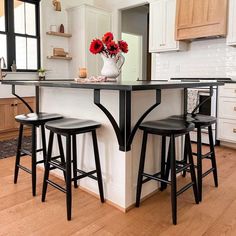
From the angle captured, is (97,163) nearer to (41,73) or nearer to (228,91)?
(228,91)

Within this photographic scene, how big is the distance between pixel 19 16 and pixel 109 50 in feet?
11.3

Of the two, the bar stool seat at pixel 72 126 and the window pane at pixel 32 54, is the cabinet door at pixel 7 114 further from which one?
the bar stool seat at pixel 72 126

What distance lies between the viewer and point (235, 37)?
3.72 meters

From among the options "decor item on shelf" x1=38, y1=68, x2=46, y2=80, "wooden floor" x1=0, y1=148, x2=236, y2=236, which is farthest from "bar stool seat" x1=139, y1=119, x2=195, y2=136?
"decor item on shelf" x1=38, y1=68, x2=46, y2=80

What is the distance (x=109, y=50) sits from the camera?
2.28 m

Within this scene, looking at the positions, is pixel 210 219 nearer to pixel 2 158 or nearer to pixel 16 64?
pixel 2 158

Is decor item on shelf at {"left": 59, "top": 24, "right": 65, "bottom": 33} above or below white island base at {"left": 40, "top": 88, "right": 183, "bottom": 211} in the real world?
above

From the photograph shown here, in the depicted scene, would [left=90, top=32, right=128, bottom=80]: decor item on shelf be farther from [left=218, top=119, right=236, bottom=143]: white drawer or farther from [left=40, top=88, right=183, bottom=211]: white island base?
[left=218, top=119, right=236, bottom=143]: white drawer

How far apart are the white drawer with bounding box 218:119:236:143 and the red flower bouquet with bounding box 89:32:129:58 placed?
2.09 metres

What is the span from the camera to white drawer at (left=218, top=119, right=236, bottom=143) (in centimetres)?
363

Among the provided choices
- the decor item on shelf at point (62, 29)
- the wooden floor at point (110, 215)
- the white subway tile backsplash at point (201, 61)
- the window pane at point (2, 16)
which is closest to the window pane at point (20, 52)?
the window pane at point (2, 16)

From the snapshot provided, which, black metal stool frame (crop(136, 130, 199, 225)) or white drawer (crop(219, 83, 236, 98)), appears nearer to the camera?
black metal stool frame (crop(136, 130, 199, 225))

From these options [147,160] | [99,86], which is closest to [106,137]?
[147,160]

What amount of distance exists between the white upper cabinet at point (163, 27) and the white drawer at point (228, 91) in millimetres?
1194
